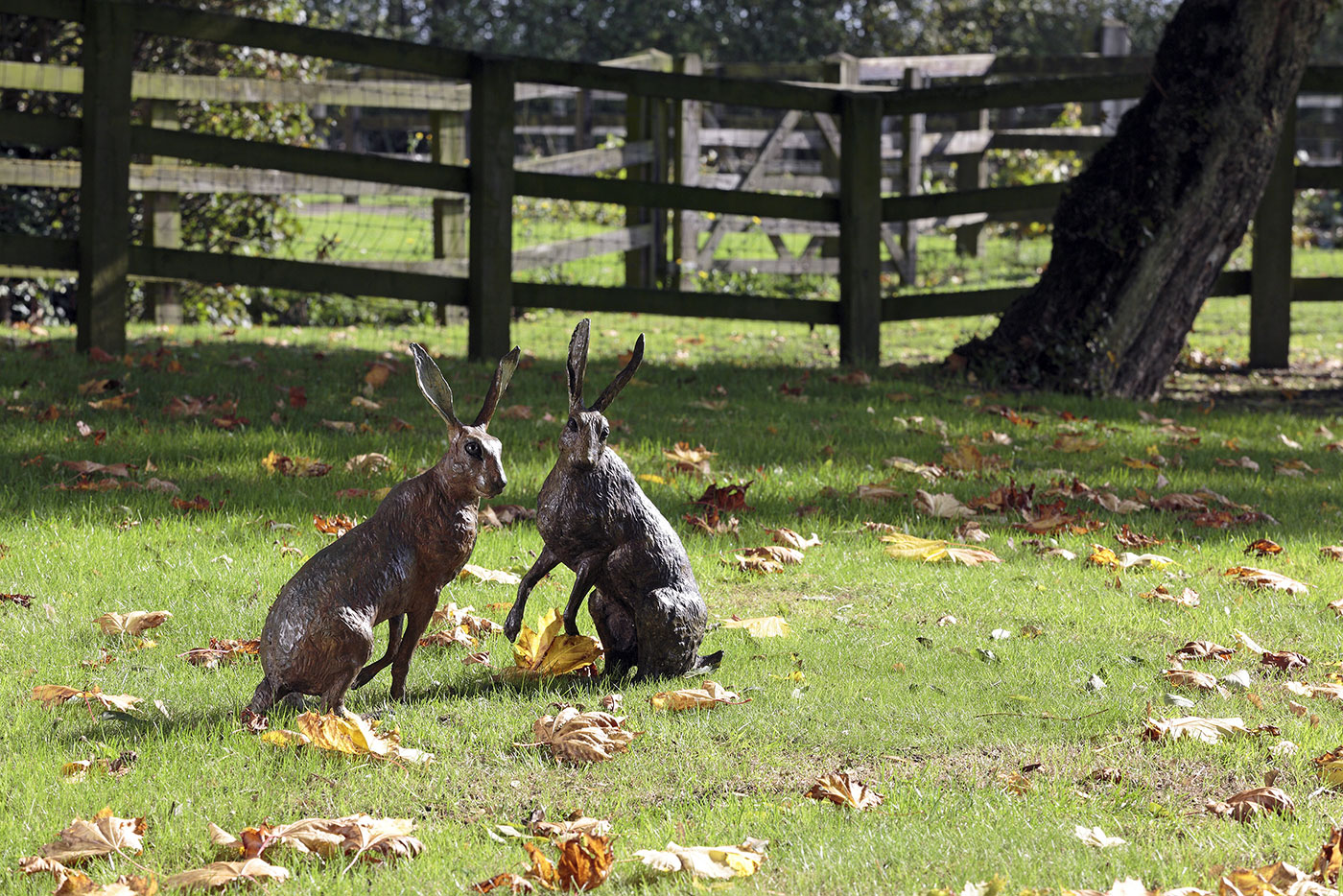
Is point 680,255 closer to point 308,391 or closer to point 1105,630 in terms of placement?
point 308,391

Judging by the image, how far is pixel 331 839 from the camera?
8.39ft

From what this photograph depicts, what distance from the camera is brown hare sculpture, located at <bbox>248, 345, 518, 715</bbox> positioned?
2.98 metres

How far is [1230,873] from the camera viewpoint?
2.45 metres

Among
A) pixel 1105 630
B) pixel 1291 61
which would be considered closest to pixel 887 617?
pixel 1105 630

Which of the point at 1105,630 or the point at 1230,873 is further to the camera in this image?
the point at 1105,630

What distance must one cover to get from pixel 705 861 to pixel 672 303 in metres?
6.18

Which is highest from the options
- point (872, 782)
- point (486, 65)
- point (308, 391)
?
point (486, 65)

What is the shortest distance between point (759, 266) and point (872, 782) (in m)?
10.8

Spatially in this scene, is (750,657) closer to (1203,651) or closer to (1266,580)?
(1203,651)

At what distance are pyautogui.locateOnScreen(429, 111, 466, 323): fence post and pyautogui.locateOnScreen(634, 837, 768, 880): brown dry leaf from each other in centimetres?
877

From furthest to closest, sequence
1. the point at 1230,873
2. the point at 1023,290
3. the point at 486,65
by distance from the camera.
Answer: the point at 1023,290 < the point at 486,65 < the point at 1230,873

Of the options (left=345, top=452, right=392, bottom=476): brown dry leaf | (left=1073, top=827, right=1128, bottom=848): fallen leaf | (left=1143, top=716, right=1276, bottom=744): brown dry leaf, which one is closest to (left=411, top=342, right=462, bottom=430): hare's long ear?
(left=1073, top=827, right=1128, bottom=848): fallen leaf

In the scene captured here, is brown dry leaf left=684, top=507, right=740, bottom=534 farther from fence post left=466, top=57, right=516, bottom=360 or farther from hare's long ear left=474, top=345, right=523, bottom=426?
fence post left=466, top=57, right=516, bottom=360

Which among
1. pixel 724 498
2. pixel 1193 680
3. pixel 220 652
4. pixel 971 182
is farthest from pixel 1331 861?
pixel 971 182
